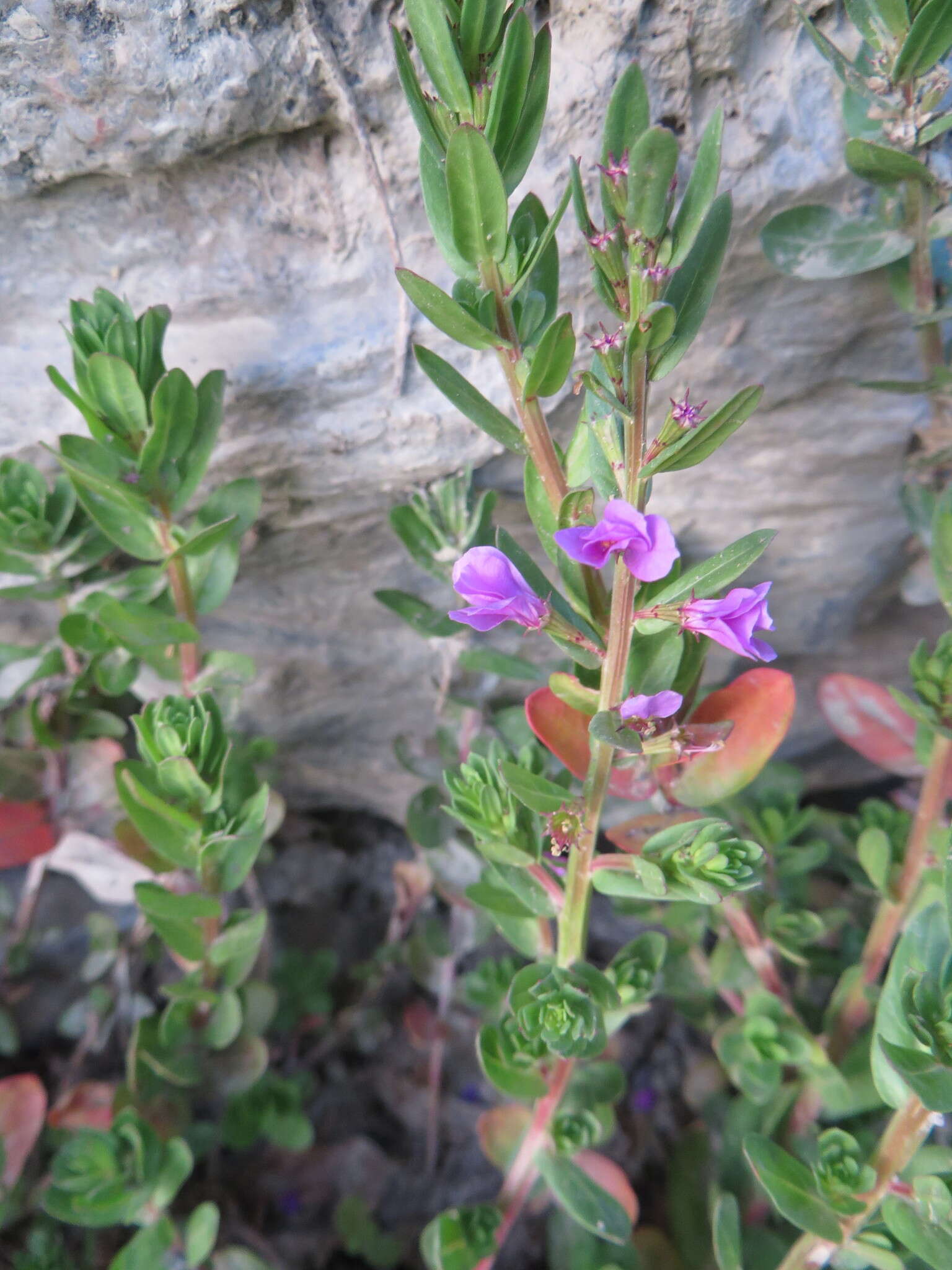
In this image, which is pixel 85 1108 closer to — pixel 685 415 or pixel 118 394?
pixel 118 394

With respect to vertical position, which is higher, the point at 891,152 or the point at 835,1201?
the point at 891,152

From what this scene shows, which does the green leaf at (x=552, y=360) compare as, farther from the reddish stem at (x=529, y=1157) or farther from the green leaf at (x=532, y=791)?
the reddish stem at (x=529, y=1157)

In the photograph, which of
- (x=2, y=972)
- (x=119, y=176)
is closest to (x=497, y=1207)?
(x=2, y=972)

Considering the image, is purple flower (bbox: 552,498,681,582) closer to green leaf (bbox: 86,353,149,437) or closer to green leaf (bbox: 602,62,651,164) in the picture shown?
green leaf (bbox: 602,62,651,164)

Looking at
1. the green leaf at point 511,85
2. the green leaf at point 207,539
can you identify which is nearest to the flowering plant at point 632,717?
the green leaf at point 511,85

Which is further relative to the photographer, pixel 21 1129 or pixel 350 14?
pixel 21 1129

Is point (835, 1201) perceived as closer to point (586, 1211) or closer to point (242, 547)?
point (586, 1211)

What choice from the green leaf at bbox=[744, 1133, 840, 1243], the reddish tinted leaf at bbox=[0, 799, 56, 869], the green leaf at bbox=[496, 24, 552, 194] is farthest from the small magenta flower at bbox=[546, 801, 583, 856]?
the reddish tinted leaf at bbox=[0, 799, 56, 869]
